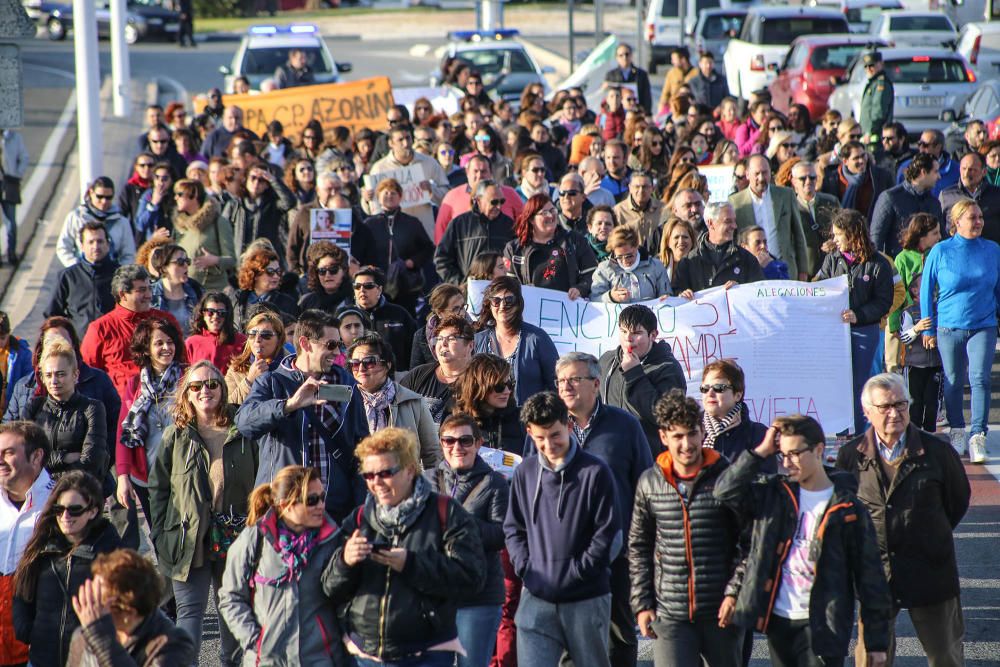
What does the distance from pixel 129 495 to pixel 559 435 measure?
2826mm

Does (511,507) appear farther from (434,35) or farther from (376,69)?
(434,35)

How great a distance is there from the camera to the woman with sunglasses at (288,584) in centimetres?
619

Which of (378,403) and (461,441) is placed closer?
(461,441)

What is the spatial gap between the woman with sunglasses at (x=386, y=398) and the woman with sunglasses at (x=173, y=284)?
272cm

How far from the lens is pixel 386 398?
7.76m

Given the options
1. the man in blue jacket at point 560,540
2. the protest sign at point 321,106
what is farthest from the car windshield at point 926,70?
the man in blue jacket at point 560,540

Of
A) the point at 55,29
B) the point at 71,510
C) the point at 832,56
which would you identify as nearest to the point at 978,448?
the point at 71,510

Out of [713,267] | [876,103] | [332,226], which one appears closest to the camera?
[713,267]

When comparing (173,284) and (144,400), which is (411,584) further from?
(173,284)

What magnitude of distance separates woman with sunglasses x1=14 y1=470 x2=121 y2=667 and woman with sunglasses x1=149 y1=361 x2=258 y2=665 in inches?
43.5

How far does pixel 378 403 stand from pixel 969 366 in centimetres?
511

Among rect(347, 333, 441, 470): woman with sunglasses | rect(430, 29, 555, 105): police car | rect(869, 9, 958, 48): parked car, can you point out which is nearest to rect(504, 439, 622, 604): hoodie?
rect(347, 333, 441, 470): woman with sunglasses

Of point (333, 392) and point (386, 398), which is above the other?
point (333, 392)

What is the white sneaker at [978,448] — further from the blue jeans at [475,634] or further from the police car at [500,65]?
the police car at [500,65]
